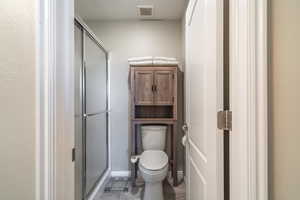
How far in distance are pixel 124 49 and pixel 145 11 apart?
0.64 metres

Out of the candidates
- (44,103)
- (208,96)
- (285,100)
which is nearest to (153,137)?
(208,96)

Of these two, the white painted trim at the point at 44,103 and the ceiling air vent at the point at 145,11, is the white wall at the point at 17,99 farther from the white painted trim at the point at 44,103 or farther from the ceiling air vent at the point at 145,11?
the ceiling air vent at the point at 145,11

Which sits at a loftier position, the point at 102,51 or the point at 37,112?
the point at 102,51

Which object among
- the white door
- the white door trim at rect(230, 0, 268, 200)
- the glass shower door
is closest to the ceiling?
the glass shower door

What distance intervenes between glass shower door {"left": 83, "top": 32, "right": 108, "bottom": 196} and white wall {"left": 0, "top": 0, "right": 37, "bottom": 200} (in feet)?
4.05

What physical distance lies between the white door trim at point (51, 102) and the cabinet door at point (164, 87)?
1.98 m

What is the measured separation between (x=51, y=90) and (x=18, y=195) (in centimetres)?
44

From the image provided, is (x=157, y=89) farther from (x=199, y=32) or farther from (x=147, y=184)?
(x=199, y=32)

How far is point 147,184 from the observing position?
7.50 feet

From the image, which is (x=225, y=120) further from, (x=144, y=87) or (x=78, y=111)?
(x=144, y=87)

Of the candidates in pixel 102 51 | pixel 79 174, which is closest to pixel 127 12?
pixel 102 51

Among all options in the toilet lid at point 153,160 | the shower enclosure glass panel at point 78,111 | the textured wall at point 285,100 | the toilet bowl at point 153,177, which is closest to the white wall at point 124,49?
the toilet lid at point 153,160

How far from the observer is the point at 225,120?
861mm

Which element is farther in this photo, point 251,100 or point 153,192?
point 153,192
